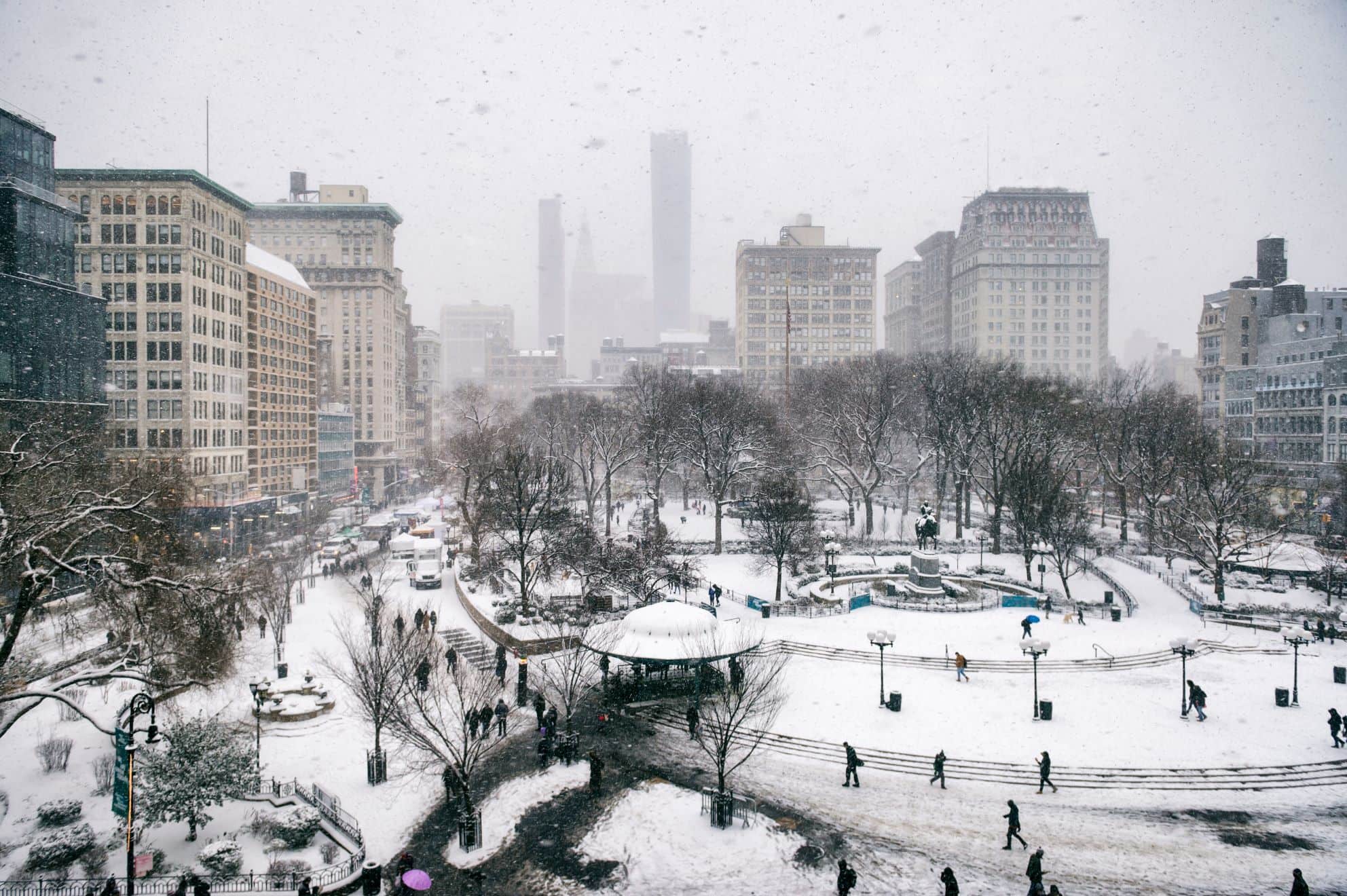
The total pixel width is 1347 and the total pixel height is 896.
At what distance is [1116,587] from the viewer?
127 ft

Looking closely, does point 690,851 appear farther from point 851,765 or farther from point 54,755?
point 54,755

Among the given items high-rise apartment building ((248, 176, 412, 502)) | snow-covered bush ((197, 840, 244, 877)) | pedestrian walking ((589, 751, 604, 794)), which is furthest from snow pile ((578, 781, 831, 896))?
high-rise apartment building ((248, 176, 412, 502))

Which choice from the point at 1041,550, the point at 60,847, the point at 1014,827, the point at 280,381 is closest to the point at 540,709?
the point at 60,847

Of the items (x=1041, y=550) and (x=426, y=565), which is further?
(x=426, y=565)

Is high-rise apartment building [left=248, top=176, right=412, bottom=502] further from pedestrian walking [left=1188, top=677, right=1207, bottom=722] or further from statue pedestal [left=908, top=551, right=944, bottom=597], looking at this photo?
pedestrian walking [left=1188, top=677, right=1207, bottom=722]

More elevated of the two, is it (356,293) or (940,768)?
(356,293)

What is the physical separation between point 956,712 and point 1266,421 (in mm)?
66600

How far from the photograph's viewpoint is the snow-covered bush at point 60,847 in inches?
642

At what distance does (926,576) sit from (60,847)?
35.1m

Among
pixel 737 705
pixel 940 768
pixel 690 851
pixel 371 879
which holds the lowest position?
pixel 690 851

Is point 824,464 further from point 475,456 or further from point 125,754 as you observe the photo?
point 125,754

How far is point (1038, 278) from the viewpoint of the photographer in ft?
416

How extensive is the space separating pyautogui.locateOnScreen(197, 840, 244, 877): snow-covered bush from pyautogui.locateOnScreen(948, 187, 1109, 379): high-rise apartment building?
425 ft

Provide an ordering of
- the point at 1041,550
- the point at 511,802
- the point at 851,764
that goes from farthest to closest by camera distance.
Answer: the point at 1041,550 → the point at 851,764 → the point at 511,802
